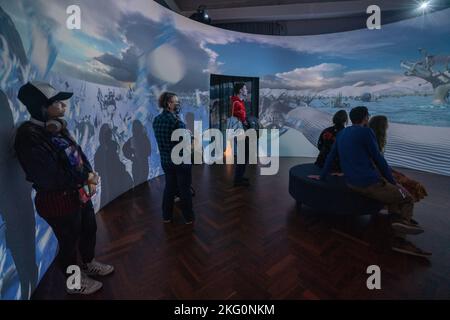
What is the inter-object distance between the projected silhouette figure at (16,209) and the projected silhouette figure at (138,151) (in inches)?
80.2

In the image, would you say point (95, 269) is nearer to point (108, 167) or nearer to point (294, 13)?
point (108, 167)

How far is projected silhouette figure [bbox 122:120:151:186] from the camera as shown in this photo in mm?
3773

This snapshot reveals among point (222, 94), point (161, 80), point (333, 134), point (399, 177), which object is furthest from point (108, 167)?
point (399, 177)

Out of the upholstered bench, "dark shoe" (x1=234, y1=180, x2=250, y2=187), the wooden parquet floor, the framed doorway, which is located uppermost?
the framed doorway

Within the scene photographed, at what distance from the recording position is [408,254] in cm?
219

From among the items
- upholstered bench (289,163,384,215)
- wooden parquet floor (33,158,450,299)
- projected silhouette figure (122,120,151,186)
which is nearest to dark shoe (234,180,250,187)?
wooden parquet floor (33,158,450,299)

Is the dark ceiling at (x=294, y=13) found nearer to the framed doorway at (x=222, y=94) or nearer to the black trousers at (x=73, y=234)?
the framed doorway at (x=222, y=94)

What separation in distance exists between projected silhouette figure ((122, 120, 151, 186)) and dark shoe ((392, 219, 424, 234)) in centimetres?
370

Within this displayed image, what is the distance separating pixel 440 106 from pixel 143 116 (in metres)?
6.32

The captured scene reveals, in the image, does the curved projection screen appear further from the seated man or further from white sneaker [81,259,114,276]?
the seated man

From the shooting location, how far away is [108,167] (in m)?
3.25

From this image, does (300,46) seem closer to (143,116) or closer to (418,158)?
(418,158)

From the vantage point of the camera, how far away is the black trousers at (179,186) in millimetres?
2527

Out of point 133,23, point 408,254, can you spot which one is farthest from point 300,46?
point 408,254
